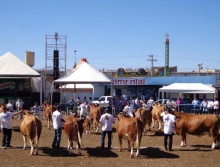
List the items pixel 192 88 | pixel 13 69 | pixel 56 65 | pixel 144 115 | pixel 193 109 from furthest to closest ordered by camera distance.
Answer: pixel 56 65 < pixel 192 88 < pixel 193 109 < pixel 13 69 < pixel 144 115

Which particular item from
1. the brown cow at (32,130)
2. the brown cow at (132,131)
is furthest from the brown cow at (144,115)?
the brown cow at (32,130)

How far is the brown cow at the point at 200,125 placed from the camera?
1576 cm

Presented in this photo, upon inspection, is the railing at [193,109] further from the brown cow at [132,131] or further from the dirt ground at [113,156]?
the brown cow at [132,131]

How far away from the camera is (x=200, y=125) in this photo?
15891 millimetres

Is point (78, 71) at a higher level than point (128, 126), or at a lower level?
higher

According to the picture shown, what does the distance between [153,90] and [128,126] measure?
106 feet

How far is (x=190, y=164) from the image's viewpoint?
41.5ft

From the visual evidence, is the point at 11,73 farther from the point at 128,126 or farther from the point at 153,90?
the point at 153,90

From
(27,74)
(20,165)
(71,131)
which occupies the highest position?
(27,74)

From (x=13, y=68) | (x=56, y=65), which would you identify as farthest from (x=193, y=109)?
(x=56, y=65)

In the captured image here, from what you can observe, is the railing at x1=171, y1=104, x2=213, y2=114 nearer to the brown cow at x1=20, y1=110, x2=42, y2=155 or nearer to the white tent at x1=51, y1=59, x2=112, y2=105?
the white tent at x1=51, y1=59, x2=112, y2=105

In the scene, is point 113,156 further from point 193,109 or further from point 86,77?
point 193,109

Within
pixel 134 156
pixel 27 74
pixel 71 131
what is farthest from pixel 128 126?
pixel 27 74

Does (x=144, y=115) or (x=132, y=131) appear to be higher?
(x=144, y=115)
